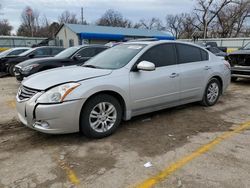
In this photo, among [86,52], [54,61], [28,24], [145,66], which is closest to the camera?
[145,66]

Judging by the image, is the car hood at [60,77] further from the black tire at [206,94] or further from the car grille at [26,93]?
the black tire at [206,94]

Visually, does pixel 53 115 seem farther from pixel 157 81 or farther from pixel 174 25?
pixel 174 25

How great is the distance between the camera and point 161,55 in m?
4.69

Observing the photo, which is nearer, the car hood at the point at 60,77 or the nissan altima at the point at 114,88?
the nissan altima at the point at 114,88

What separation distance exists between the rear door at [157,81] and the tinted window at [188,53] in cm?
19

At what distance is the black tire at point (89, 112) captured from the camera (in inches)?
143

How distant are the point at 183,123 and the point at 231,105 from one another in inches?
82.6

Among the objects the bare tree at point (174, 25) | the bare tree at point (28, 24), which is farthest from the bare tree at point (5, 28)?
the bare tree at point (174, 25)

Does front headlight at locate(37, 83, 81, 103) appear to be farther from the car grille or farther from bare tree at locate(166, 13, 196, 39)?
bare tree at locate(166, 13, 196, 39)

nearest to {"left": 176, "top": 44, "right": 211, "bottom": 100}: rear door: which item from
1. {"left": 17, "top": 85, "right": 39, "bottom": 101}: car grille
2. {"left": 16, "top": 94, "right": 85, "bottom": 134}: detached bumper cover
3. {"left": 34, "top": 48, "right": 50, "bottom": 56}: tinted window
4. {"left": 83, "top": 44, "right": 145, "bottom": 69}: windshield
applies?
{"left": 83, "top": 44, "right": 145, "bottom": 69}: windshield

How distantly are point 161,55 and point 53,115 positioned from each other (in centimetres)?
242

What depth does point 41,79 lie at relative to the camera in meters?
3.87

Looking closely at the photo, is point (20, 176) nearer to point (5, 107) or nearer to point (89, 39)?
point (5, 107)

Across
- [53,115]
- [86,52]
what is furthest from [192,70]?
[86,52]
